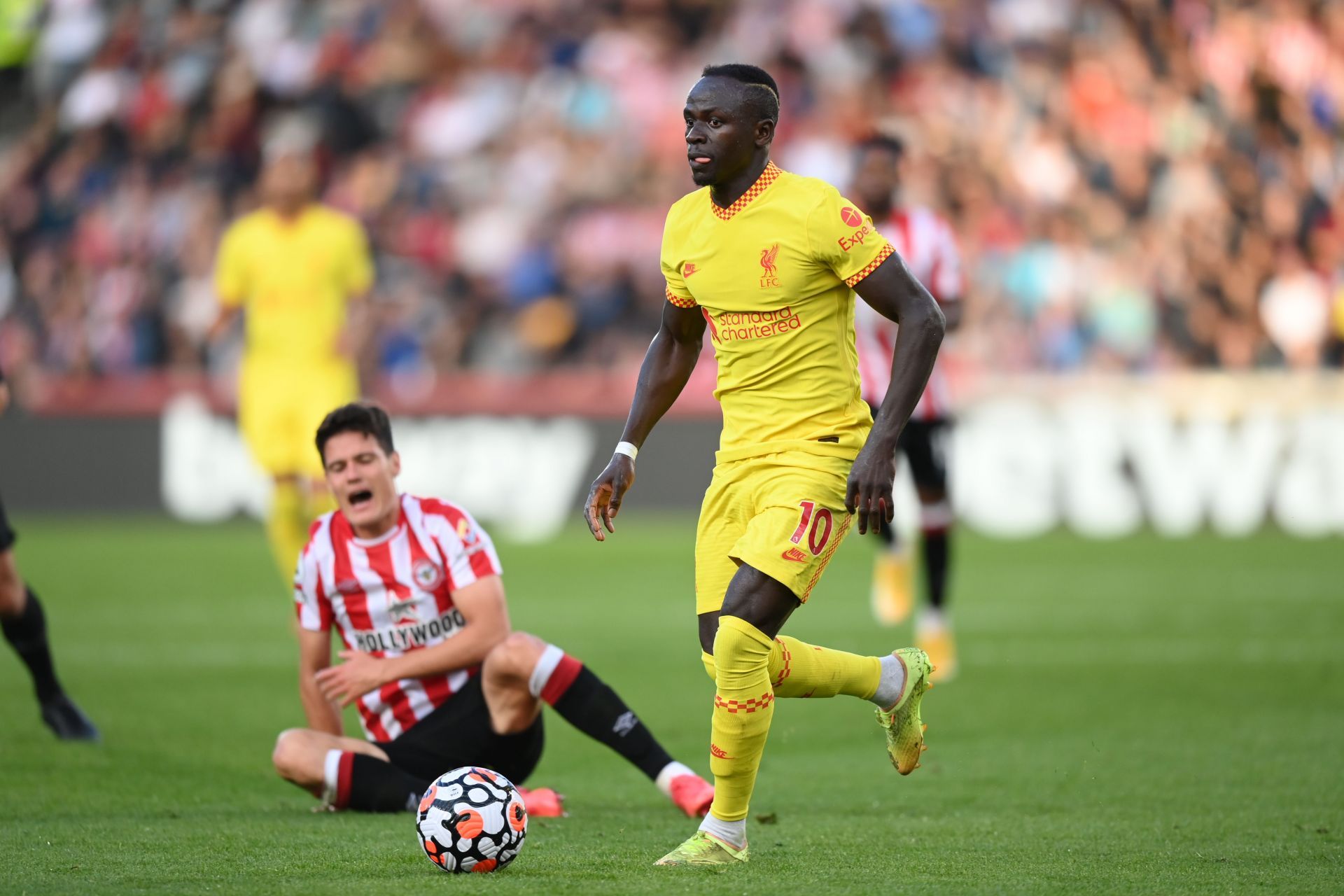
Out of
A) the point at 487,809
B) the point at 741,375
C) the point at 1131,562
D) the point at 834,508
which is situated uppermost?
the point at 741,375

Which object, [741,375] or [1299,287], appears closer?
[741,375]

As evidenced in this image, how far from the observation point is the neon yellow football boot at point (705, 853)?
15.2ft

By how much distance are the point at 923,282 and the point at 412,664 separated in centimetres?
419

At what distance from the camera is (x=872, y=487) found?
181 inches

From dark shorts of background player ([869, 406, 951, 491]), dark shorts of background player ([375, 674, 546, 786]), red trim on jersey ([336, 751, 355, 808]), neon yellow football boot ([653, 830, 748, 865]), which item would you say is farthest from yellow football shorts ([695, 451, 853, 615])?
dark shorts of background player ([869, 406, 951, 491])

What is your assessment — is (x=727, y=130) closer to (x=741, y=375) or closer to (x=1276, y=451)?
(x=741, y=375)

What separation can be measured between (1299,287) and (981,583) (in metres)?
6.21

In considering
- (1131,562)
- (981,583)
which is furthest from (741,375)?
(1131,562)

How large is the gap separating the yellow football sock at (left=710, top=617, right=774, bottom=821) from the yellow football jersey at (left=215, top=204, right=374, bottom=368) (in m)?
6.46

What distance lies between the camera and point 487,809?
4.56 meters

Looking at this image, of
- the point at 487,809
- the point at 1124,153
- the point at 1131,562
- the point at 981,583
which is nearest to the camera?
the point at 487,809

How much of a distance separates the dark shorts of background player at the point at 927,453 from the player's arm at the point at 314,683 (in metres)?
4.12

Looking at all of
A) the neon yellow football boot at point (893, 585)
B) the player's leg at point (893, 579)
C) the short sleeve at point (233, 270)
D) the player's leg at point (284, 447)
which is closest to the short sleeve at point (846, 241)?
the player's leg at point (893, 579)

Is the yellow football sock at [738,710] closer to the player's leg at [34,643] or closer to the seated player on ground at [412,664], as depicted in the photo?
the seated player on ground at [412,664]
